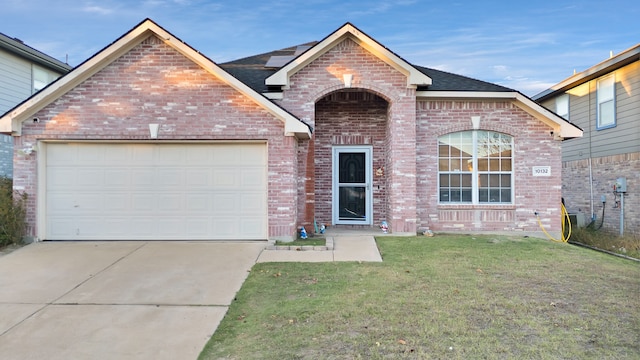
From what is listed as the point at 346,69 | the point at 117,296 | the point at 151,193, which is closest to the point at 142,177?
the point at 151,193

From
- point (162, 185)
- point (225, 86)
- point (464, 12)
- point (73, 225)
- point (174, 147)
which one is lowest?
point (73, 225)

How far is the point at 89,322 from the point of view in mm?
4824

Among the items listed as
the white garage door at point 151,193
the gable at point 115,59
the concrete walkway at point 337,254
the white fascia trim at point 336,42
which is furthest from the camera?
the white fascia trim at point 336,42

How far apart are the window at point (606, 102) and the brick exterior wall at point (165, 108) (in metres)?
11.1

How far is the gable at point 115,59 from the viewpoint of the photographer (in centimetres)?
891

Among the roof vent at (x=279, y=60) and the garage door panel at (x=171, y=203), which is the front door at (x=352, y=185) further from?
the garage door panel at (x=171, y=203)

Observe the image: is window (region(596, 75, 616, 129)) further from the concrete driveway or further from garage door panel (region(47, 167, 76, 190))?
garage door panel (region(47, 167, 76, 190))

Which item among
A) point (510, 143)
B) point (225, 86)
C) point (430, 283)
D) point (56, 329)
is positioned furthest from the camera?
point (510, 143)

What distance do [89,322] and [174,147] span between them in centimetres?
533

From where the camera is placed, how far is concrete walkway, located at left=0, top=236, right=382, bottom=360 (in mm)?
4234

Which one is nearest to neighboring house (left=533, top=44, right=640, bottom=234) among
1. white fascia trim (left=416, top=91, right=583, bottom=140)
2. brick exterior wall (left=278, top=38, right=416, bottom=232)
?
white fascia trim (left=416, top=91, right=583, bottom=140)

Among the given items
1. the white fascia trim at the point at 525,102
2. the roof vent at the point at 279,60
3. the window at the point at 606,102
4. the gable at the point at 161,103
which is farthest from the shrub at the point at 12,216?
the window at the point at 606,102

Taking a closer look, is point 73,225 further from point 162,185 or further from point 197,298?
point 197,298

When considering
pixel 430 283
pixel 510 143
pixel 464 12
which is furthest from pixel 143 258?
pixel 464 12
